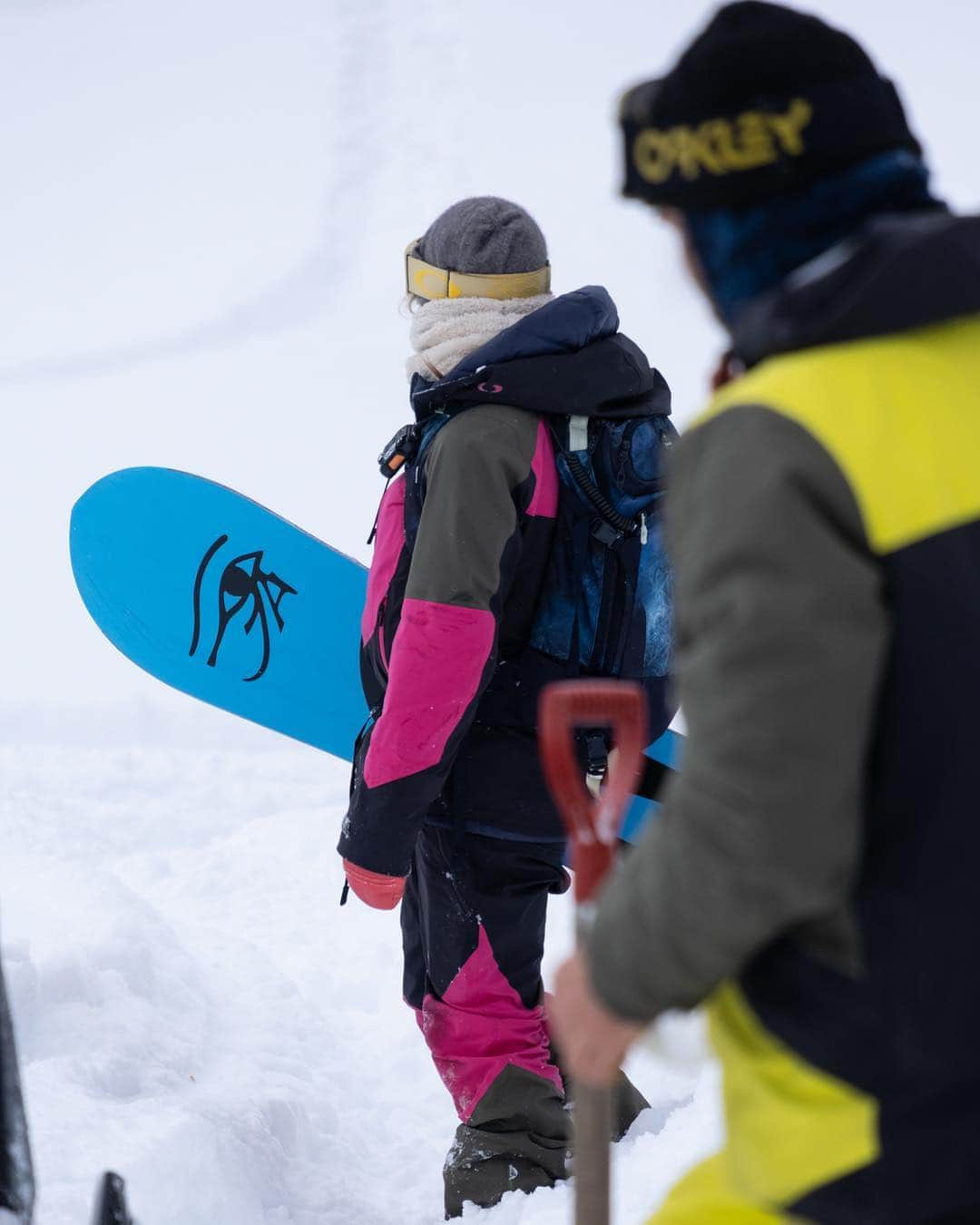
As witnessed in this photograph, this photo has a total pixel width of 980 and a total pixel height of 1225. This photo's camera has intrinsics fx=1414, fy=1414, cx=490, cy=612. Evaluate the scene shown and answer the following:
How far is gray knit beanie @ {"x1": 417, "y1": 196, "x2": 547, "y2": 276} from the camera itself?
217cm

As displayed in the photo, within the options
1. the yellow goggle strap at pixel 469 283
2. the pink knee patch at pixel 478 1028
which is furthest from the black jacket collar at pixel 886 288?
the pink knee patch at pixel 478 1028

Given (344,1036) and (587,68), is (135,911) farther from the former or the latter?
(587,68)

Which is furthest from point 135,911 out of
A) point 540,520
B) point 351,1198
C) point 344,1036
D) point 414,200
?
point 414,200

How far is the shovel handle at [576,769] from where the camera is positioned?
1024mm

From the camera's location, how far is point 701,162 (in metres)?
0.92

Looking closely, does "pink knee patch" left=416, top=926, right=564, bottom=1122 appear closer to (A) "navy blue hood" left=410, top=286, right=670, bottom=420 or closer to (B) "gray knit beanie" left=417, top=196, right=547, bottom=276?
(A) "navy blue hood" left=410, top=286, right=670, bottom=420

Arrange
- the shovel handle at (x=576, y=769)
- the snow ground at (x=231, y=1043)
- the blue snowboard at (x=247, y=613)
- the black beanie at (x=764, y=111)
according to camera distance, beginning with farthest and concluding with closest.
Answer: the blue snowboard at (x=247, y=613) < the snow ground at (x=231, y=1043) < the shovel handle at (x=576, y=769) < the black beanie at (x=764, y=111)

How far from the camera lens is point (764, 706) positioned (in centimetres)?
80

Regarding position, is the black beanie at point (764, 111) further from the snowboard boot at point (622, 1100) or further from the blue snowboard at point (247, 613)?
the blue snowboard at point (247, 613)

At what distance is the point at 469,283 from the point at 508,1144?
133 centimetres

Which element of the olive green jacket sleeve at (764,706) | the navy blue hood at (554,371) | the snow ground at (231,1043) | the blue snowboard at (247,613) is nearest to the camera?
the olive green jacket sleeve at (764,706)

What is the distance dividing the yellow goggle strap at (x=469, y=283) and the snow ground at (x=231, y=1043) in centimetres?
118

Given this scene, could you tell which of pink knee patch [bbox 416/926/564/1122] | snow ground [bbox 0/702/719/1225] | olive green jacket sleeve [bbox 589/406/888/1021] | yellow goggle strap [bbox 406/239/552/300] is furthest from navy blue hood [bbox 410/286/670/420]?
olive green jacket sleeve [bbox 589/406/888/1021]

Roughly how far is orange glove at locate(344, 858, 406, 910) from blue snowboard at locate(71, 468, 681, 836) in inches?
29.4
